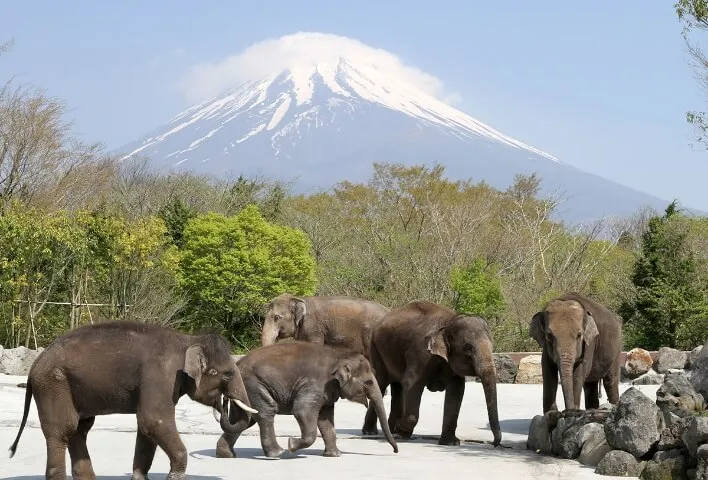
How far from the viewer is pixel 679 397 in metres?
14.0

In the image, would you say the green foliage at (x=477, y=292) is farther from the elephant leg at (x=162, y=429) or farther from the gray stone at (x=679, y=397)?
the elephant leg at (x=162, y=429)

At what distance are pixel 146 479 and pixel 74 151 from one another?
41475 millimetres

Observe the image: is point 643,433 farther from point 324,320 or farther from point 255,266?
point 255,266

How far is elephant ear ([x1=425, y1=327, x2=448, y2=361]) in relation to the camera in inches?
614

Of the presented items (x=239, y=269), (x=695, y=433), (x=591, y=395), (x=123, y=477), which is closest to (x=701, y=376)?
(x=695, y=433)

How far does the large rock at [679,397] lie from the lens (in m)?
13.8

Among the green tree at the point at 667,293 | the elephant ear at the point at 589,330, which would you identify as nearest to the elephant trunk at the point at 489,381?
the elephant ear at the point at 589,330

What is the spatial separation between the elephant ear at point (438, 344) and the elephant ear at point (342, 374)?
84.8 inches

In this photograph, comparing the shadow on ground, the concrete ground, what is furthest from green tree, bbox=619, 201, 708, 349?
the shadow on ground

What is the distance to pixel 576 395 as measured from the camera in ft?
54.0

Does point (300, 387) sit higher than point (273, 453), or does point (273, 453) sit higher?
point (300, 387)

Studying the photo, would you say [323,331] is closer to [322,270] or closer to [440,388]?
[440,388]

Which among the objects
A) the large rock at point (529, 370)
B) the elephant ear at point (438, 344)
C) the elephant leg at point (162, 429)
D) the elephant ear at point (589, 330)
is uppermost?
the elephant ear at point (589, 330)

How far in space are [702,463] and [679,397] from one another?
218cm
